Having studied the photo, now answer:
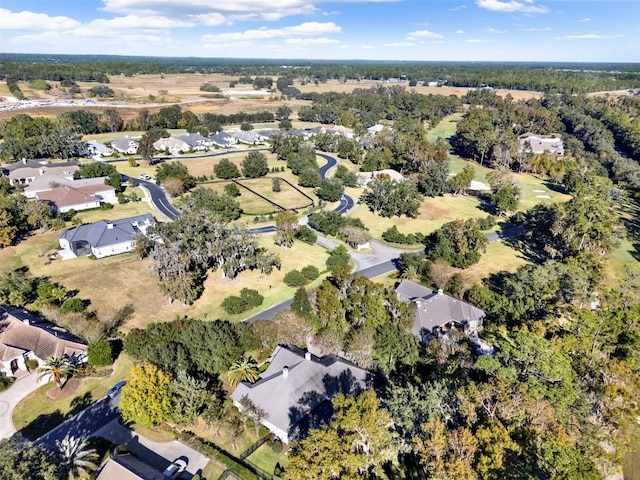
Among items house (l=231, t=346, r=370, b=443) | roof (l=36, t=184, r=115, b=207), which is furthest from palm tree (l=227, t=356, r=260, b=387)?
roof (l=36, t=184, r=115, b=207)

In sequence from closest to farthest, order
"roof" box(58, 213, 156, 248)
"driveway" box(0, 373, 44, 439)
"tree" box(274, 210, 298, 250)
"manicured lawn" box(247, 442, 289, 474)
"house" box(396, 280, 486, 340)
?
"manicured lawn" box(247, 442, 289, 474) < "driveway" box(0, 373, 44, 439) < "house" box(396, 280, 486, 340) < "roof" box(58, 213, 156, 248) < "tree" box(274, 210, 298, 250)

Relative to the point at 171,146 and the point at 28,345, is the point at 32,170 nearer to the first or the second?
the point at 171,146

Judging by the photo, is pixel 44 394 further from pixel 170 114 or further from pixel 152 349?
pixel 170 114

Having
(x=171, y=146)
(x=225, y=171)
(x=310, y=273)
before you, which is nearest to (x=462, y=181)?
(x=310, y=273)

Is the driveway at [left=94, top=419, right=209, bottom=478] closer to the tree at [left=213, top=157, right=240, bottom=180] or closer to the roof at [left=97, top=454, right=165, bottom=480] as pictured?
the roof at [left=97, top=454, right=165, bottom=480]

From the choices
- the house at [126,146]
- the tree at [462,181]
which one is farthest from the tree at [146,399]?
the house at [126,146]

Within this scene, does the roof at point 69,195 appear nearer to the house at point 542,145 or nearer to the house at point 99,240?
the house at point 99,240
